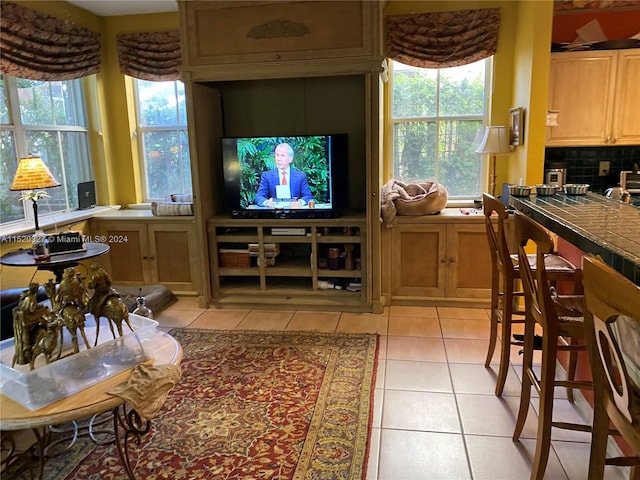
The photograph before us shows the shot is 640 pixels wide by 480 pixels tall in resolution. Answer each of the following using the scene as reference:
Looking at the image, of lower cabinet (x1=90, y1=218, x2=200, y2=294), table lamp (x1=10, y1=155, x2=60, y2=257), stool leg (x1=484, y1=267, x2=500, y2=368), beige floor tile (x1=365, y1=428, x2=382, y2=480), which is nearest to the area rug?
beige floor tile (x1=365, y1=428, x2=382, y2=480)

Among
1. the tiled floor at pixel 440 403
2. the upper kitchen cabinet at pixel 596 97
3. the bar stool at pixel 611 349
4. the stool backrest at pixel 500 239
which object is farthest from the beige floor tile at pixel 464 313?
the bar stool at pixel 611 349

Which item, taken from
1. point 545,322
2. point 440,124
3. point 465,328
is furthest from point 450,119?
point 545,322

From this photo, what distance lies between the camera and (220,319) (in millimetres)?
3936

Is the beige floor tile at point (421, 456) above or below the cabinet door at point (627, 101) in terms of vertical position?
below

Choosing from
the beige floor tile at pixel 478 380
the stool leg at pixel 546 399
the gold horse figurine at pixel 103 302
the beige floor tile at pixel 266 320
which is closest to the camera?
the stool leg at pixel 546 399

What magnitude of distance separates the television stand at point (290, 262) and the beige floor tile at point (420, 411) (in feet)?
4.53

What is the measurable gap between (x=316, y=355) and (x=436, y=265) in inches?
56.7

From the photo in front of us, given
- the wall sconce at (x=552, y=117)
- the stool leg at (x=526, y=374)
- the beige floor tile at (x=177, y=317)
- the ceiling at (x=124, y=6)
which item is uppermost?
the ceiling at (x=124, y=6)

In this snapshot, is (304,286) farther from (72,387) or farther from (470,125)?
(72,387)

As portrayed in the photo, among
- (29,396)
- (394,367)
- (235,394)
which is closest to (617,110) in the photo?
(394,367)

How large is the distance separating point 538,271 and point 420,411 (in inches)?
46.6

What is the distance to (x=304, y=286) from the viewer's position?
421 centimetres

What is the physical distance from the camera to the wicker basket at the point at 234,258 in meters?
4.19

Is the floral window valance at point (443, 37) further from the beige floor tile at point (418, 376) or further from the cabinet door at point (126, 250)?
the cabinet door at point (126, 250)
